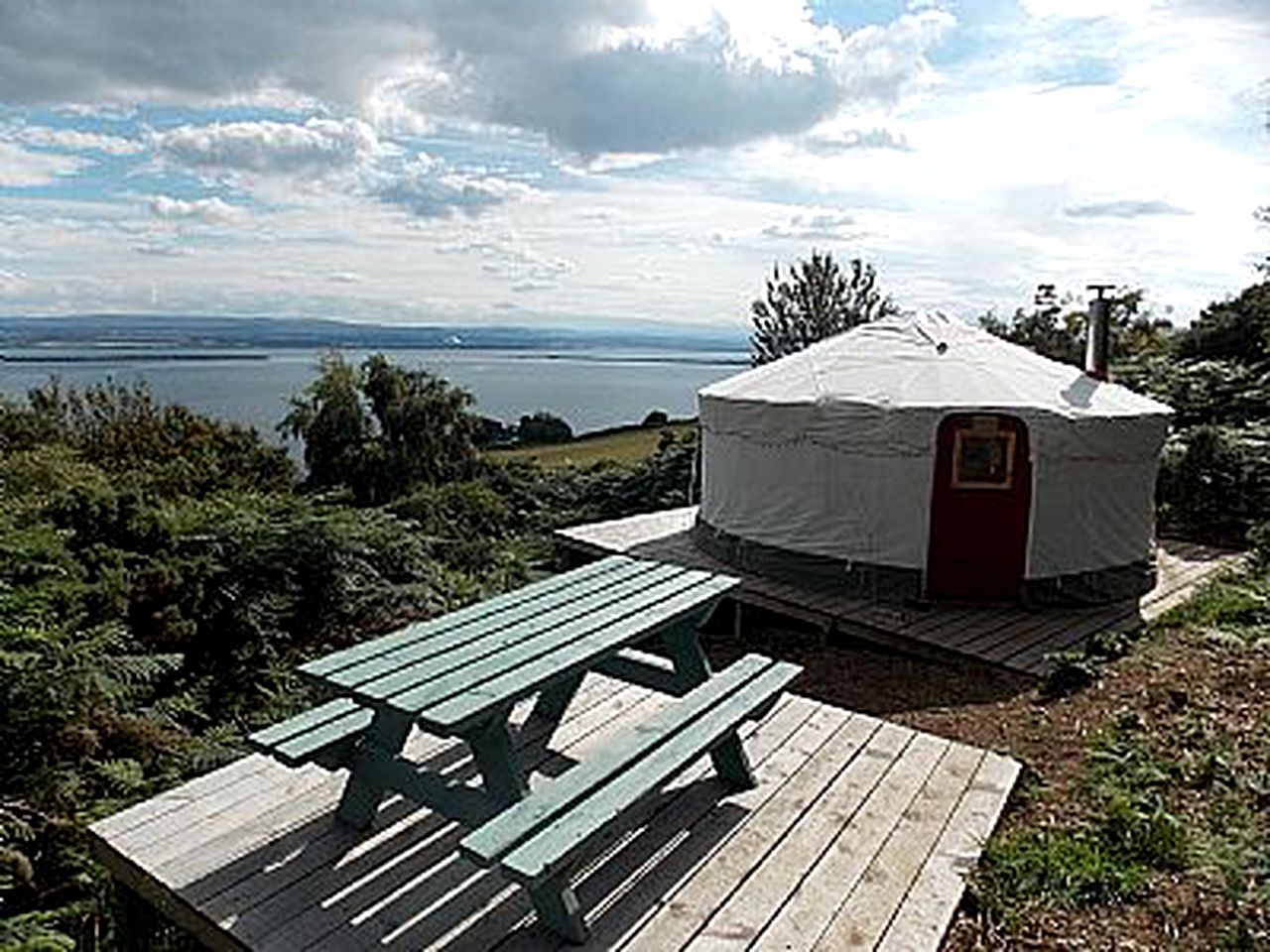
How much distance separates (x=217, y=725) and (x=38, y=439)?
777 centimetres

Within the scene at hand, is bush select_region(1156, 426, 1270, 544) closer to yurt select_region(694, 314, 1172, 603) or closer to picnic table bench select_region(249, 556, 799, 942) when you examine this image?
yurt select_region(694, 314, 1172, 603)

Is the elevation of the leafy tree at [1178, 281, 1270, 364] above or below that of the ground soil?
above

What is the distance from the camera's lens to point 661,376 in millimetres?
48719

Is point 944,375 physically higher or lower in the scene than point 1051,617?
higher

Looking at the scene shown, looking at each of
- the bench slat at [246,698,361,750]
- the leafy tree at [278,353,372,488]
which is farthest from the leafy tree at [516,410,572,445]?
the bench slat at [246,698,361,750]

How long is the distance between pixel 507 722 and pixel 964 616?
Answer: 4252 millimetres

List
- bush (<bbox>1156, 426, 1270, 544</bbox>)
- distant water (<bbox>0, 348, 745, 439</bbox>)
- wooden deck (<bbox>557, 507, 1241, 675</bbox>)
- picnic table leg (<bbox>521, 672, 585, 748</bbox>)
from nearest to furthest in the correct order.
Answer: picnic table leg (<bbox>521, 672, 585, 748</bbox>)
wooden deck (<bbox>557, 507, 1241, 675</bbox>)
bush (<bbox>1156, 426, 1270, 544</bbox>)
distant water (<bbox>0, 348, 745, 439</bbox>)

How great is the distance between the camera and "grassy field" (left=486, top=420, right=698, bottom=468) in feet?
50.5

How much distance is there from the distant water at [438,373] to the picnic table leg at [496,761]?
21.0ft

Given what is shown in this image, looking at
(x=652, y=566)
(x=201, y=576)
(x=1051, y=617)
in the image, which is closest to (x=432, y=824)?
(x=652, y=566)

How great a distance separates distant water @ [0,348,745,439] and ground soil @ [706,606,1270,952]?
3.69 meters

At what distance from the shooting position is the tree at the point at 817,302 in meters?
14.4

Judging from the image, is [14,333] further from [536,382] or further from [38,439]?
[38,439]

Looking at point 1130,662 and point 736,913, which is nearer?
point 736,913
